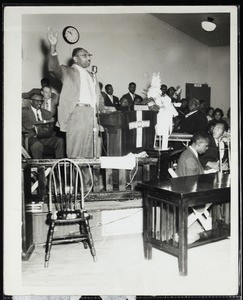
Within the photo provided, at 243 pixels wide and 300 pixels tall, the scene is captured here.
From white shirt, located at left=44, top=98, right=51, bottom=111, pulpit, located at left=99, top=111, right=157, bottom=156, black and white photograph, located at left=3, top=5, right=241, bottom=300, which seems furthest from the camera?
white shirt, located at left=44, top=98, right=51, bottom=111

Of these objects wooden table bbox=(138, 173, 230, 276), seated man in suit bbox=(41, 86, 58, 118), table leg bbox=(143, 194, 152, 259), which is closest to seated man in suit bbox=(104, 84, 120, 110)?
seated man in suit bbox=(41, 86, 58, 118)

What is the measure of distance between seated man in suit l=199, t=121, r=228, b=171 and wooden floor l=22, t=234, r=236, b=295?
1155 millimetres

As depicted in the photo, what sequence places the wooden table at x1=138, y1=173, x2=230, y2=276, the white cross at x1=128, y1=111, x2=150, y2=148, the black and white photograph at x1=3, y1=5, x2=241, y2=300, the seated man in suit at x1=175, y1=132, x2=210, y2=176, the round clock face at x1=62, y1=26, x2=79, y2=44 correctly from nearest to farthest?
the black and white photograph at x1=3, y1=5, x2=241, y2=300
the wooden table at x1=138, y1=173, x2=230, y2=276
the seated man in suit at x1=175, y1=132, x2=210, y2=176
the white cross at x1=128, y1=111, x2=150, y2=148
the round clock face at x1=62, y1=26, x2=79, y2=44

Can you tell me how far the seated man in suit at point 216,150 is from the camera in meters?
4.52

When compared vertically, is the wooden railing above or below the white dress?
below

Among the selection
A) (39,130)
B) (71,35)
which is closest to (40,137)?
(39,130)

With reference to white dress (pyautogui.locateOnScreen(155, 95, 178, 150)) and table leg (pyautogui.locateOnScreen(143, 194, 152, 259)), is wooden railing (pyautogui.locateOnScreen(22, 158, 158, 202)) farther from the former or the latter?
table leg (pyautogui.locateOnScreen(143, 194, 152, 259))

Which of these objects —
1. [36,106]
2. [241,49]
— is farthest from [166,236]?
[36,106]

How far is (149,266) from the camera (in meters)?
3.17

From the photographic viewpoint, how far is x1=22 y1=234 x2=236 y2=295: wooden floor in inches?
110

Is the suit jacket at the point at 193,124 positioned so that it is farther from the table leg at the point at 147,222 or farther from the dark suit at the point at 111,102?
the table leg at the point at 147,222

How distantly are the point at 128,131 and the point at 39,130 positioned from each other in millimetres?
1260

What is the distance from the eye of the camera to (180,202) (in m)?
2.84

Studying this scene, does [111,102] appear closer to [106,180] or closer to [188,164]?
[106,180]
